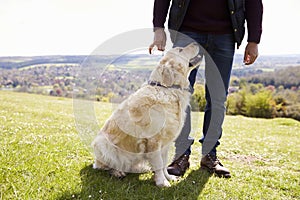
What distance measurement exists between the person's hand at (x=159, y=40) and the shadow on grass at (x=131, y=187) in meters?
1.70

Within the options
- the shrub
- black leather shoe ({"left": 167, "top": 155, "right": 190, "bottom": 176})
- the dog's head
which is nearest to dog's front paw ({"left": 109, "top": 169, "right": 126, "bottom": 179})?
black leather shoe ({"left": 167, "top": 155, "right": 190, "bottom": 176})

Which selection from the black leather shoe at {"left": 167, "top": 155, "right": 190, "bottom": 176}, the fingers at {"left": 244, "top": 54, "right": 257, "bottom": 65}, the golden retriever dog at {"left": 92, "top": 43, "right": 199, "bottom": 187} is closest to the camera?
the golden retriever dog at {"left": 92, "top": 43, "right": 199, "bottom": 187}

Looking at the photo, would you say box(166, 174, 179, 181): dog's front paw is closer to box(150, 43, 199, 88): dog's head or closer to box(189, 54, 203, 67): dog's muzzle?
box(150, 43, 199, 88): dog's head

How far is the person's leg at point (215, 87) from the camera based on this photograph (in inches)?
153

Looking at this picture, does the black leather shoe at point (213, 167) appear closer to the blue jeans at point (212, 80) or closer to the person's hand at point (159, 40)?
the blue jeans at point (212, 80)

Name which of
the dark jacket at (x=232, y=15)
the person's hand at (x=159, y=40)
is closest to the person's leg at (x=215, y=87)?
the dark jacket at (x=232, y=15)

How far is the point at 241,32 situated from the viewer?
12.7 ft

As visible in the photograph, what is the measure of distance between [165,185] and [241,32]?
2.28m

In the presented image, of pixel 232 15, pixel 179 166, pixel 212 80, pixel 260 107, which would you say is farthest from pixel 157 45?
pixel 260 107

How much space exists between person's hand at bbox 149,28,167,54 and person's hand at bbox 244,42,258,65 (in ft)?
3.88

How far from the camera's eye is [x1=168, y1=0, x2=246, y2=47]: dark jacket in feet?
12.2

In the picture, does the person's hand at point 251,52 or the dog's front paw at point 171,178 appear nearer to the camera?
the dog's front paw at point 171,178

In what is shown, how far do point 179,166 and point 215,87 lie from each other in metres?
1.23

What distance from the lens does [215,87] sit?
402cm
